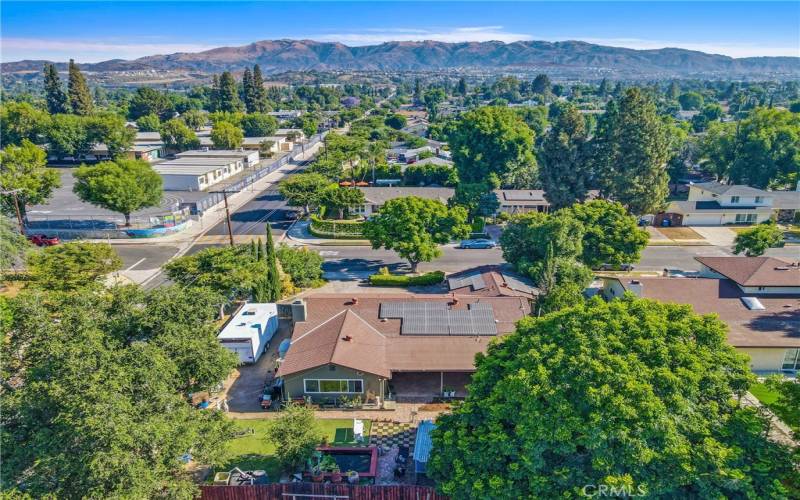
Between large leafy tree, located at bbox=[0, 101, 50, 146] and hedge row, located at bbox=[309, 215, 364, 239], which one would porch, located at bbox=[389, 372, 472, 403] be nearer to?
hedge row, located at bbox=[309, 215, 364, 239]

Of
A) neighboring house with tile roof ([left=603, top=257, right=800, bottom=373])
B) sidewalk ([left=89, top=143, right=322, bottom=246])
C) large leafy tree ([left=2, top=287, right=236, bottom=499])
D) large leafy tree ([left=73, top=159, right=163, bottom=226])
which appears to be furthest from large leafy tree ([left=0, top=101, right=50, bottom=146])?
neighboring house with tile roof ([left=603, top=257, right=800, bottom=373])

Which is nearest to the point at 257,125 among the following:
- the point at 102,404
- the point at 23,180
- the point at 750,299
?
the point at 23,180

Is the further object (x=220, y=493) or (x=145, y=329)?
(x=145, y=329)

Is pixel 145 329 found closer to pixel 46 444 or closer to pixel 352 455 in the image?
pixel 46 444

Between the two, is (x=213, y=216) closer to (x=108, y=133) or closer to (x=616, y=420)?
(x=108, y=133)

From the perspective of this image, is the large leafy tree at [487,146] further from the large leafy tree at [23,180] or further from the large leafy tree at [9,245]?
the large leafy tree at [23,180]

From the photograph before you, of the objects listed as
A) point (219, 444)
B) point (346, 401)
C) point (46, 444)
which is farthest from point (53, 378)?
point (346, 401)
